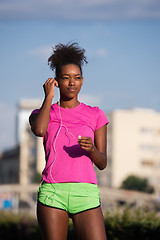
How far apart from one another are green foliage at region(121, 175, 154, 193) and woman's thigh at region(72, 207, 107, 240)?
105592mm

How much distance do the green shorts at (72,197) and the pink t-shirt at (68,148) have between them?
5cm

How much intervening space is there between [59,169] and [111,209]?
18.4ft

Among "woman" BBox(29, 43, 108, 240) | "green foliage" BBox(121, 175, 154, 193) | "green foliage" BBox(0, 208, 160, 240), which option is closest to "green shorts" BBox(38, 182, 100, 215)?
"woman" BBox(29, 43, 108, 240)

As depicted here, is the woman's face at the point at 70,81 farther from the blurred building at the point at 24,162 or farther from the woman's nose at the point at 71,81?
the blurred building at the point at 24,162

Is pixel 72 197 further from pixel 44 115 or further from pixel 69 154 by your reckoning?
pixel 44 115

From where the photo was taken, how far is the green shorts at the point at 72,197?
3746 millimetres

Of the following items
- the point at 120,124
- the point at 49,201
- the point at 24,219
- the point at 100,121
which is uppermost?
the point at 120,124

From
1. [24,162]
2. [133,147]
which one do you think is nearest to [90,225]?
[133,147]

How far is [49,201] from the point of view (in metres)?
3.77

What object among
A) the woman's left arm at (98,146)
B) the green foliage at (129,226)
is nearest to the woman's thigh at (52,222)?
the woman's left arm at (98,146)

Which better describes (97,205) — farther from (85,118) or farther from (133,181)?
(133,181)

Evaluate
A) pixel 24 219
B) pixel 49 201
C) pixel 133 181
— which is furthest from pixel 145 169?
pixel 49 201

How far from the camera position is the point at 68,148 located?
385 centimetres

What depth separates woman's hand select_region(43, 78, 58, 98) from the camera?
155 inches
